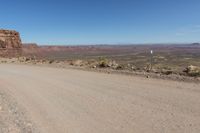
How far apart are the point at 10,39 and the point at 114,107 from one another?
62.1 metres

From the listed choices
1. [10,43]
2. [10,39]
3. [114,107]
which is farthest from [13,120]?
[10,39]

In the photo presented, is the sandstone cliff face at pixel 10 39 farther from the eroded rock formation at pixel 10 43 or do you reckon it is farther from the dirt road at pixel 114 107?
the dirt road at pixel 114 107

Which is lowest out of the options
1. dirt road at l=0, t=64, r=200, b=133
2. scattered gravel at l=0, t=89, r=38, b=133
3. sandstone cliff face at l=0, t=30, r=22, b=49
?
scattered gravel at l=0, t=89, r=38, b=133

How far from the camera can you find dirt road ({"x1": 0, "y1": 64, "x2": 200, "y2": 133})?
6.61 meters

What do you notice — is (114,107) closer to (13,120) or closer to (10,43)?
(13,120)

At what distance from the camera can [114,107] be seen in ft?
27.9

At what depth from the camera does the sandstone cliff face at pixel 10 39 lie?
61531 millimetres

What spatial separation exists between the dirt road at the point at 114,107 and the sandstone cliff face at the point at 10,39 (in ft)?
171

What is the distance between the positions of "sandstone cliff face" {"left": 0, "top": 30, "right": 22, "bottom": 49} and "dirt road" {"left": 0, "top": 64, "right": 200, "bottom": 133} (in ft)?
171

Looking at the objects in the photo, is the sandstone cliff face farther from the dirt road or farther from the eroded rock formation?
the dirt road

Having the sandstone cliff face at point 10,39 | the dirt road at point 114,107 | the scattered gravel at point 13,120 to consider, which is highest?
the sandstone cliff face at point 10,39

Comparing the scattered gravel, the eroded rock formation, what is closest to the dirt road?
the scattered gravel

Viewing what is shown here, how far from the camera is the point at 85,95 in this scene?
1062 centimetres

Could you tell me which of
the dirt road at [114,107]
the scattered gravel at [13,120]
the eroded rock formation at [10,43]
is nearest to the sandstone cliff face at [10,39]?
the eroded rock formation at [10,43]
